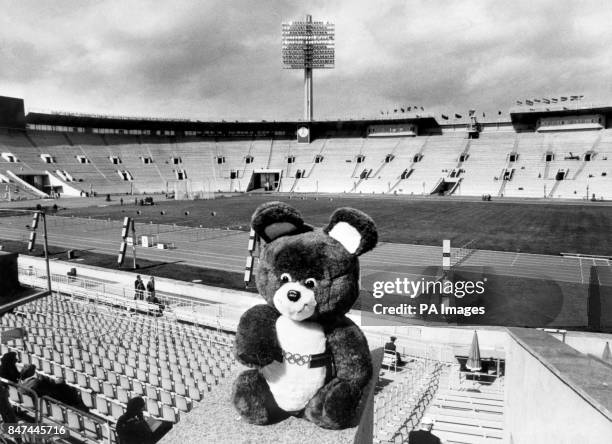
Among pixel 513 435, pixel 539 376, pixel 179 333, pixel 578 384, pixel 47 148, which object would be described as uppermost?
pixel 47 148

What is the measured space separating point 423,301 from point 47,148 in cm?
7527

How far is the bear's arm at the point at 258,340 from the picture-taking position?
3592 millimetres

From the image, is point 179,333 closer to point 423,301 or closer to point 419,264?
point 423,301

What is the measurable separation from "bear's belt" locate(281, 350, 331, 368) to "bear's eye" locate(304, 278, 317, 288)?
1.98ft

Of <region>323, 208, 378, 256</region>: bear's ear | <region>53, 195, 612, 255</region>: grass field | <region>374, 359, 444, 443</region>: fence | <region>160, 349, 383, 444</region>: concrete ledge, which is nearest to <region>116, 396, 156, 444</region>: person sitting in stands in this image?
<region>160, 349, 383, 444</region>: concrete ledge

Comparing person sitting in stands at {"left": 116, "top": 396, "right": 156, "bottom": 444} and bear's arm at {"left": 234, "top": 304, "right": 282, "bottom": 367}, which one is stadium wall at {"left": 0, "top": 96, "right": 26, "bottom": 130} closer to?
person sitting in stands at {"left": 116, "top": 396, "right": 156, "bottom": 444}

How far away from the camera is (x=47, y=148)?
233 ft

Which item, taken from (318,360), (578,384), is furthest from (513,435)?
(318,360)

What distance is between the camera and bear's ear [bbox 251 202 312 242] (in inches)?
149

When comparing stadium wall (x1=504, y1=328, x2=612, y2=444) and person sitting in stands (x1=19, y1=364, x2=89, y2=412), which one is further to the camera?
person sitting in stands (x1=19, y1=364, x2=89, y2=412)

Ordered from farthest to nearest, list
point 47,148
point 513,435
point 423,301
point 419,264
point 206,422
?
point 47,148, point 419,264, point 423,301, point 513,435, point 206,422

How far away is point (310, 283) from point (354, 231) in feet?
1.92

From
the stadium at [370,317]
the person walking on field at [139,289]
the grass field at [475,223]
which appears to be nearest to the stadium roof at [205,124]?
the stadium at [370,317]

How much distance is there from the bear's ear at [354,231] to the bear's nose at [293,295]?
0.59 meters
